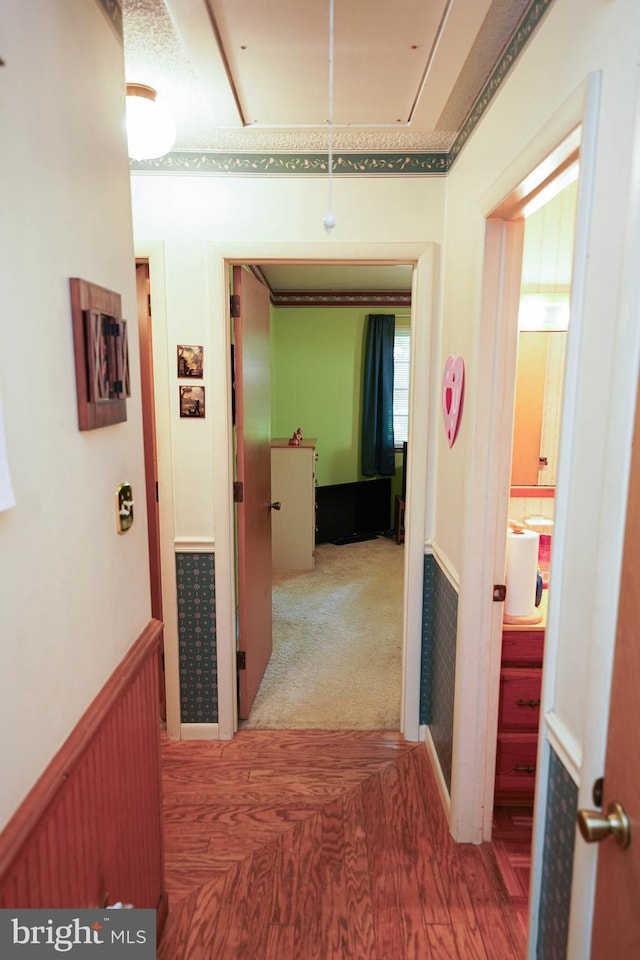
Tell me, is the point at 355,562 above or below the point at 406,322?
below

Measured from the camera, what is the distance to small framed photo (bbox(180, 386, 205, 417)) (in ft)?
7.96

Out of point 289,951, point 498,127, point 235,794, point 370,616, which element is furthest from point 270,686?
point 498,127

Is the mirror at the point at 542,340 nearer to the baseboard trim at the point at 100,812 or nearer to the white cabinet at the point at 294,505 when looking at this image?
the baseboard trim at the point at 100,812

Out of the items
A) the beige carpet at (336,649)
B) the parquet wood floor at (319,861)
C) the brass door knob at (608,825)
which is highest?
the brass door knob at (608,825)

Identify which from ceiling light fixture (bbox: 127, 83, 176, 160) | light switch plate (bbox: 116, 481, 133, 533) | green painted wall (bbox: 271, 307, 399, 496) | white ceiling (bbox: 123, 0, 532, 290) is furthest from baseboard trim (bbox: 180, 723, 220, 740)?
green painted wall (bbox: 271, 307, 399, 496)

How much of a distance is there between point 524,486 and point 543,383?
46cm

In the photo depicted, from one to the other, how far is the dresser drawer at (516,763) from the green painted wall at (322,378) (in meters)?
4.08

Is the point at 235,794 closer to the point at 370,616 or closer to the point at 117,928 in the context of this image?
the point at 117,928

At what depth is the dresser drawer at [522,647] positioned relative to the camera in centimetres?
203

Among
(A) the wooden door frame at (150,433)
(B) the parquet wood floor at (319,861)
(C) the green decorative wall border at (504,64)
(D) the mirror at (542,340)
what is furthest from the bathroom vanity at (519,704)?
(C) the green decorative wall border at (504,64)

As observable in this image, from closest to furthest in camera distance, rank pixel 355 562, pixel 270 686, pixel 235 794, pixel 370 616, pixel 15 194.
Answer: pixel 15 194, pixel 235 794, pixel 270 686, pixel 370 616, pixel 355 562

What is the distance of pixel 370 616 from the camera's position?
3994mm

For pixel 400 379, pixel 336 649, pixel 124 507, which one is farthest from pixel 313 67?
pixel 400 379

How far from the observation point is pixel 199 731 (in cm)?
261
